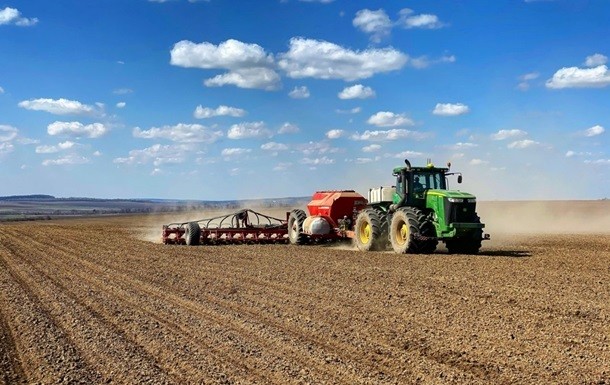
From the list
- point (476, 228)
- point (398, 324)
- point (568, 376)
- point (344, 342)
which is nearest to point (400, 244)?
point (476, 228)

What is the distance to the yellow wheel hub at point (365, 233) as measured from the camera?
19.7 metres

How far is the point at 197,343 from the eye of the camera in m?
7.86

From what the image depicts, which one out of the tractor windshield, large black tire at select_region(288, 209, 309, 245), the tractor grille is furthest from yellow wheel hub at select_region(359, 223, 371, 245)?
the tractor grille

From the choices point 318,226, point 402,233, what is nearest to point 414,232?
point 402,233

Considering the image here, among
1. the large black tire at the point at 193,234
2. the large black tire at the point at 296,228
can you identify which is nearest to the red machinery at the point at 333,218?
the large black tire at the point at 296,228

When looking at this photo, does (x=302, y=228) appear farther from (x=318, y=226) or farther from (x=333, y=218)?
(x=333, y=218)

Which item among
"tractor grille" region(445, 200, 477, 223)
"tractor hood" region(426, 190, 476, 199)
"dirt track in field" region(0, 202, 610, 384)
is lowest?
"dirt track in field" region(0, 202, 610, 384)

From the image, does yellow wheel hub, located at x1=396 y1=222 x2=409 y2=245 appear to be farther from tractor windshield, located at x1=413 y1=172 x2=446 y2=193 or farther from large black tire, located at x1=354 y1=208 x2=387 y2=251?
tractor windshield, located at x1=413 y1=172 x2=446 y2=193

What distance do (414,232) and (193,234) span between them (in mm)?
8643

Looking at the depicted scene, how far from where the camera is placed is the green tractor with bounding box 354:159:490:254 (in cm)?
1717

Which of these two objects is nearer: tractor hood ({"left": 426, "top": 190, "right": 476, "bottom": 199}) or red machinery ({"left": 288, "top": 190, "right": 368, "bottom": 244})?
tractor hood ({"left": 426, "top": 190, "right": 476, "bottom": 199})

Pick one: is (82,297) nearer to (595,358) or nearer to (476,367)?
(476,367)

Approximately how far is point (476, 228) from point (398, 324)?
359 inches

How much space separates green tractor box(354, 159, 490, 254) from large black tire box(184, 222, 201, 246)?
5877 mm
